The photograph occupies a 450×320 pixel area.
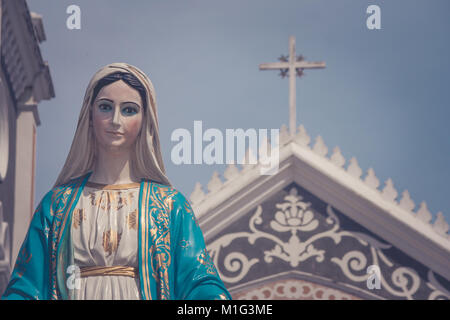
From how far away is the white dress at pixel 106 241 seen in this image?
172 inches

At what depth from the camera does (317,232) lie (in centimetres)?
1138

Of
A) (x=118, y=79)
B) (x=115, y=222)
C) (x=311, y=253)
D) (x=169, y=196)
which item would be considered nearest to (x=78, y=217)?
(x=115, y=222)

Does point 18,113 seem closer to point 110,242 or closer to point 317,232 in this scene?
point 317,232

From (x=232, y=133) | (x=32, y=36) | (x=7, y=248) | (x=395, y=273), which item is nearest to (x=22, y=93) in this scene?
(x=32, y=36)

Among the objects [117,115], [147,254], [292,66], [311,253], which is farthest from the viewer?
[292,66]

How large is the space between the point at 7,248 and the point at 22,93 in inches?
83.2

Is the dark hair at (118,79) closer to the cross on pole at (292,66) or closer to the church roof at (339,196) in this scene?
the church roof at (339,196)

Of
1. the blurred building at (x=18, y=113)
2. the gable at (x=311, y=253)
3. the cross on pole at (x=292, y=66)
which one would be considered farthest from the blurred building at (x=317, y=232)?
the blurred building at (x=18, y=113)

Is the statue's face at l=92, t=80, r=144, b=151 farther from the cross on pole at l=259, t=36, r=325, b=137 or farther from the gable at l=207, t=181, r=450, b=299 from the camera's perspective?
the cross on pole at l=259, t=36, r=325, b=137

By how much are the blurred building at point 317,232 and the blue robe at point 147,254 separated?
6.55 metres

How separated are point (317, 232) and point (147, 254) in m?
7.10

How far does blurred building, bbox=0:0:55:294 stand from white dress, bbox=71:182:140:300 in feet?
19.6
